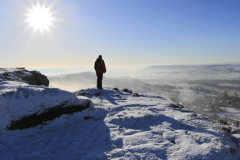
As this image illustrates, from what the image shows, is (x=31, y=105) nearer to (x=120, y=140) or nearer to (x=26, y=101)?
(x=26, y=101)

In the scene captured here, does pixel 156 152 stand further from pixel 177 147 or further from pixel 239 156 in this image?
pixel 239 156

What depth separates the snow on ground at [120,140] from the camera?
120 inches

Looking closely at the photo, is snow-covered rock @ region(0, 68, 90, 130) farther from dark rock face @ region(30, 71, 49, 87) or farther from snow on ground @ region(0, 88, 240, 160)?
dark rock face @ region(30, 71, 49, 87)

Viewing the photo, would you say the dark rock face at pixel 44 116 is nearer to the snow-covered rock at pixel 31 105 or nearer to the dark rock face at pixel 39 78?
the snow-covered rock at pixel 31 105

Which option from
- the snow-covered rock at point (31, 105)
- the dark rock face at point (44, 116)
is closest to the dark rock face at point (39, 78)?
the snow-covered rock at point (31, 105)

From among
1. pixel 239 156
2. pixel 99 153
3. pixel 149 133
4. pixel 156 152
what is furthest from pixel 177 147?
pixel 99 153

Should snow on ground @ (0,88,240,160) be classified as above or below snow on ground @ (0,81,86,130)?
below

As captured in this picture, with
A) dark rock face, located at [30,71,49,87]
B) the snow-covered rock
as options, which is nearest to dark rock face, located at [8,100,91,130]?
the snow-covered rock

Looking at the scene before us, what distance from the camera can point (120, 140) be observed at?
3.77 metres

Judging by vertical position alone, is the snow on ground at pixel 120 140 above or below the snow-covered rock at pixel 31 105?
below

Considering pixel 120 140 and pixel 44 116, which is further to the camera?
pixel 44 116

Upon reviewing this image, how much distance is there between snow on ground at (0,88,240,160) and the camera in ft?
10.0

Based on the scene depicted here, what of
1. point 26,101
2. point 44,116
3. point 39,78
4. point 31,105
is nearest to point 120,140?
point 44,116

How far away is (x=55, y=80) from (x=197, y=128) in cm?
12658
